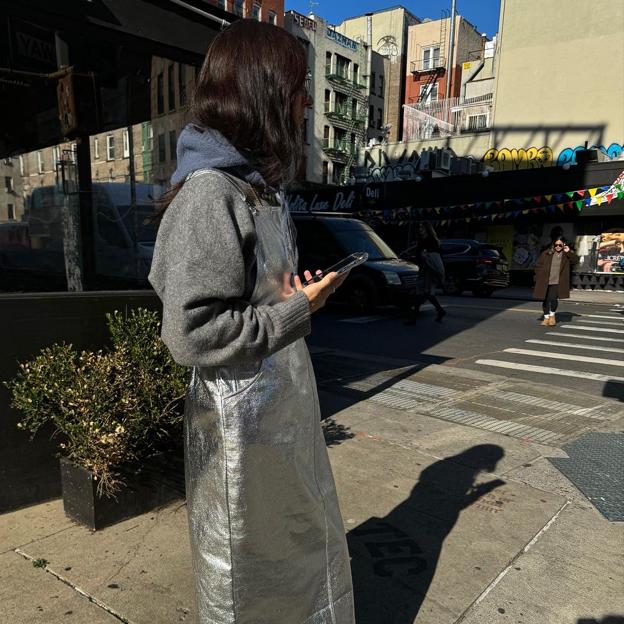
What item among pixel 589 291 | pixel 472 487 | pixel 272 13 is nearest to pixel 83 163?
pixel 472 487

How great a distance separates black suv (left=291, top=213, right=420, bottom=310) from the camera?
38.7 ft

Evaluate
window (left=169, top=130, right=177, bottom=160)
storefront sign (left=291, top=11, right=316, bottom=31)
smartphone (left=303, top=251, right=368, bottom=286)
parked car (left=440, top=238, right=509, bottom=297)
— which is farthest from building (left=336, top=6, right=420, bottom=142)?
smartphone (left=303, top=251, right=368, bottom=286)

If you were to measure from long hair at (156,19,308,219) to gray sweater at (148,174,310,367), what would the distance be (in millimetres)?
166

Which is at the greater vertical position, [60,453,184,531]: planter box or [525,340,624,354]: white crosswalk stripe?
[60,453,184,531]: planter box

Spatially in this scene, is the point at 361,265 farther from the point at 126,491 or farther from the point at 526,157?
the point at 526,157

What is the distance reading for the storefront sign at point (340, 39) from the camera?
4266 centimetres

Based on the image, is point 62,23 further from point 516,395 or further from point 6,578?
point 516,395

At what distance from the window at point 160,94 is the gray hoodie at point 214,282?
2.89 meters

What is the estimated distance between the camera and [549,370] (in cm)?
704

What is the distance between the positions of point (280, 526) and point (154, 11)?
3.53m

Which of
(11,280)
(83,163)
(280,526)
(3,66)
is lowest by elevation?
(280,526)

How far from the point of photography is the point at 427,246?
35.6 ft

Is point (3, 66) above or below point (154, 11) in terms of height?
below

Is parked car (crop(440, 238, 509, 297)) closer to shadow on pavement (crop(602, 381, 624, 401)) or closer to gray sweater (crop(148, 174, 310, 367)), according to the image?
shadow on pavement (crop(602, 381, 624, 401))
